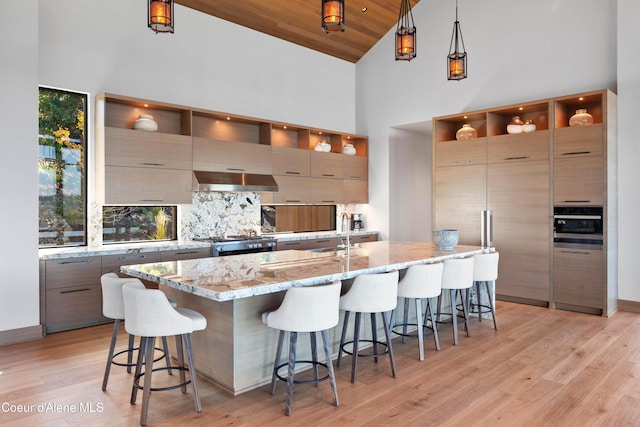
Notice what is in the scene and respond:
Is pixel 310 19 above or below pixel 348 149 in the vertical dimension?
above

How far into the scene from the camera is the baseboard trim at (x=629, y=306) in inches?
216

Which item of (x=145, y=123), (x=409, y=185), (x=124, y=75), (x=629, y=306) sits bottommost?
(x=629, y=306)

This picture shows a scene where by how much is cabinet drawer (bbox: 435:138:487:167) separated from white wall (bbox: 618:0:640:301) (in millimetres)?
1622

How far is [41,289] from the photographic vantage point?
15.0 feet

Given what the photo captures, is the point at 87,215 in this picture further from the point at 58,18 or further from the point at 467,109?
the point at 467,109

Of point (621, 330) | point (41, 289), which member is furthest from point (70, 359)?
point (621, 330)

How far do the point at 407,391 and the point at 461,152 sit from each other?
428cm

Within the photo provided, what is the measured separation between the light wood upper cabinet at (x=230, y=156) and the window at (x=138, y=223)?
0.80 metres

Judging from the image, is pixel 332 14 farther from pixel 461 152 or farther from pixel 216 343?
pixel 461 152

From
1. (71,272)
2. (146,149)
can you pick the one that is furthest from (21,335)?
(146,149)

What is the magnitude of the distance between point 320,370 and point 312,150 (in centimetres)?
443

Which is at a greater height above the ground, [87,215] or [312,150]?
[312,150]

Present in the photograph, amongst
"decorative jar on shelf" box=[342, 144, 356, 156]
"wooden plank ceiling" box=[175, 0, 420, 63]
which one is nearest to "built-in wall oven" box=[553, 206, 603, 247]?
"decorative jar on shelf" box=[342, 144, 356, 156]

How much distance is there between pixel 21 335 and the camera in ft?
14.4
